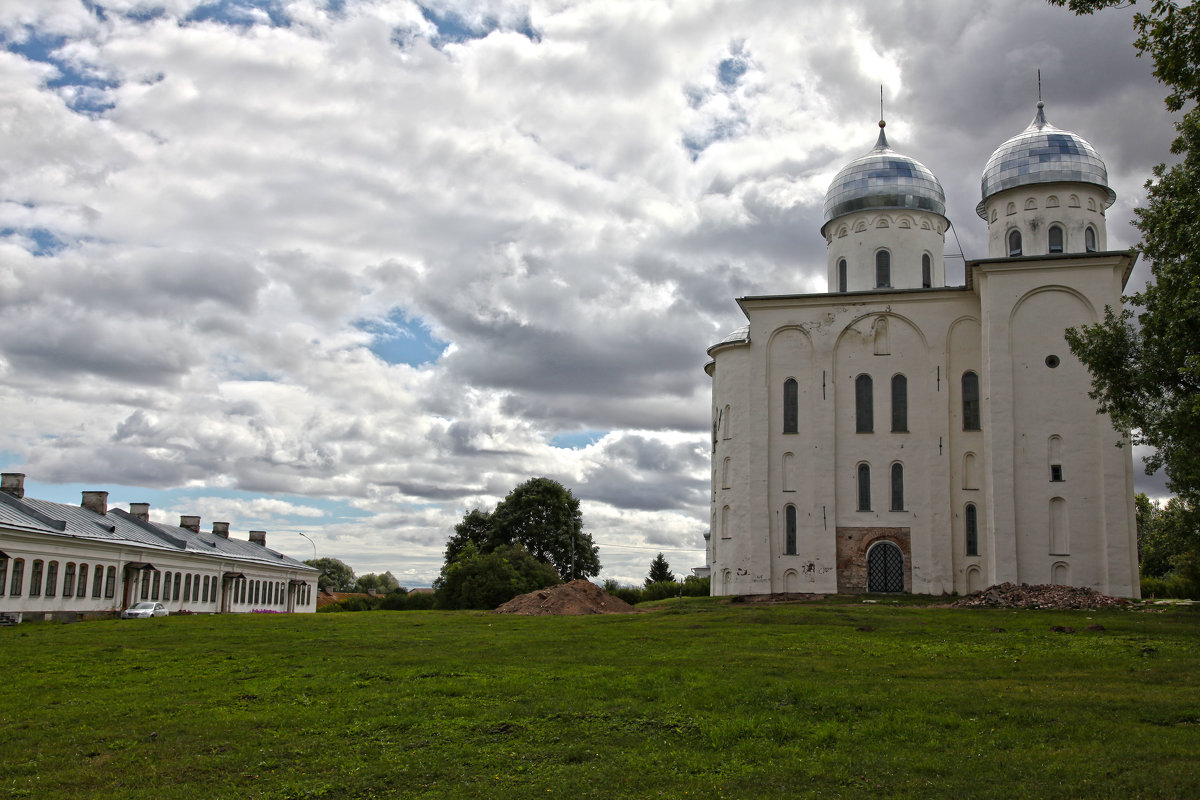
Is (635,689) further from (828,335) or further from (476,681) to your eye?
(828,335)

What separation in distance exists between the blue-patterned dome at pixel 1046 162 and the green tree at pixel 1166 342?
1288 cm

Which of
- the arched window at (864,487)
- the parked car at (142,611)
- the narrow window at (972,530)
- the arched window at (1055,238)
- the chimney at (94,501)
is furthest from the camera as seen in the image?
the chimney at (94,501)

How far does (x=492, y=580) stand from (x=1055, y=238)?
28.7 m

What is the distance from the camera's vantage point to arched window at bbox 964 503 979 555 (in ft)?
117

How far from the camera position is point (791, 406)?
3859 cm

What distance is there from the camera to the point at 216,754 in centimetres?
1105

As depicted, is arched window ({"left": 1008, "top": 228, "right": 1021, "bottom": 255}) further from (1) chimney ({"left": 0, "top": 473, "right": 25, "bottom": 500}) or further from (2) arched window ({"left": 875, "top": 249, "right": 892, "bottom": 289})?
(1) chimney ({"left": 0, "top": 473, "right": 25, "bottom": 500})

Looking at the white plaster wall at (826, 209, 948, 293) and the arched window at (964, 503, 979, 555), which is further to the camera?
the white plaster wall at (826, 209, 948, 293)

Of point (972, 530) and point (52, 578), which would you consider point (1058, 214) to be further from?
point (52, 578)

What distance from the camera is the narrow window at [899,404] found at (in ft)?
122

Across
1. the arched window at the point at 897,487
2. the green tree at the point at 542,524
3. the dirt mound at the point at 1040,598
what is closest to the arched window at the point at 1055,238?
the arched window at the point at 897,487

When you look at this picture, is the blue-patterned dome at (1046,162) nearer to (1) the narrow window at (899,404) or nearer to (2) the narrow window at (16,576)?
(1) the narrow window at (899,404)

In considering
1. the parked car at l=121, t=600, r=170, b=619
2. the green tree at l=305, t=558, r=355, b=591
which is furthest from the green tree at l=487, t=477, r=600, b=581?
the green tree at l=305, t=558, r=355, b=591

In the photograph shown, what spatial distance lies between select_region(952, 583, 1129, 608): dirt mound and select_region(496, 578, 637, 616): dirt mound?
38.5 ft
